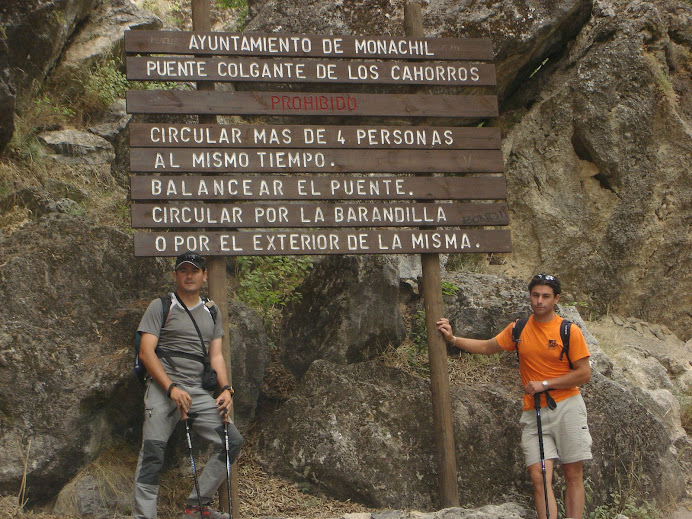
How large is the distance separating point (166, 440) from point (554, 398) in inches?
121

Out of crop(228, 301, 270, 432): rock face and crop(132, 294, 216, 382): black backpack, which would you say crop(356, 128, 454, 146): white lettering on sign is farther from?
crop(132, 294, 216, 382): black backpack

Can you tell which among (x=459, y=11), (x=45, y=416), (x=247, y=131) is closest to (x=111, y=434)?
(x=45, y=416)

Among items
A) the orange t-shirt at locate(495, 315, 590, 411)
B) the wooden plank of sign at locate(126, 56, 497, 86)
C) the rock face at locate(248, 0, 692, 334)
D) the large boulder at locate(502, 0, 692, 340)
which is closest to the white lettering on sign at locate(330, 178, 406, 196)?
the wooden plank of sign at locate(126, 56, 497, 86)

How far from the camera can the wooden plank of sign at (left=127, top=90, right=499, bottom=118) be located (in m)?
6.61

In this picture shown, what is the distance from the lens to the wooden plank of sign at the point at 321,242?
21.0ft

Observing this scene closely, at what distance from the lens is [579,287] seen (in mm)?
10836

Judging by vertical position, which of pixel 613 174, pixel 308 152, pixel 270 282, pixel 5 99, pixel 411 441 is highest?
pixel 5 99

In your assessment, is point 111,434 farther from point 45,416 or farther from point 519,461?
point 519,461

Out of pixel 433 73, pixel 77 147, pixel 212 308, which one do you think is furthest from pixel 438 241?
pixel 77 147

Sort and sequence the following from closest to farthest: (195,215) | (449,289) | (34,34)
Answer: (195,215) < (449,289) < (34,34)

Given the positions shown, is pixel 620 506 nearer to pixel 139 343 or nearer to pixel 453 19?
pixel 139 343

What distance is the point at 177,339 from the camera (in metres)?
5.76

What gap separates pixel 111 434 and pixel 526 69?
8.00m

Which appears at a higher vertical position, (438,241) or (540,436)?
(438,241)
